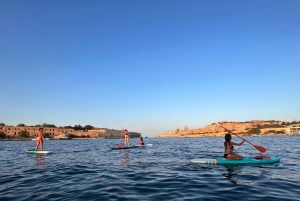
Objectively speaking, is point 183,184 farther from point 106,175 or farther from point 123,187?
point 106,175

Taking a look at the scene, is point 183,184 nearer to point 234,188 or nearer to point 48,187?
point 234,188

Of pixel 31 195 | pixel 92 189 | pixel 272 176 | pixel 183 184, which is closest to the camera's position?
pixel 31 195

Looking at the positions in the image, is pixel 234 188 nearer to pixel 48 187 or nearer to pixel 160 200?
pixel 160 200

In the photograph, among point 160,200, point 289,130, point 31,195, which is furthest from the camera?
point 289,130

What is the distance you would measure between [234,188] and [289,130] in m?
221

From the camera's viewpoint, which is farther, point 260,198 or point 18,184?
point 18,184

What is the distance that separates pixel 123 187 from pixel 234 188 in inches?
201

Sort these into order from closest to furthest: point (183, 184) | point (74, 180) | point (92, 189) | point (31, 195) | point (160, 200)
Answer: point (160, 200)
point (31, 195)
point (92, 189)
point (183, 184)
point (74, 180)

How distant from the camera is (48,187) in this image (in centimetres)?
1082

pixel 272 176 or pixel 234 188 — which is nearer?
pixel 234 188

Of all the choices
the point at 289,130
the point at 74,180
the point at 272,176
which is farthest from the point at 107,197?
the point at 289,130

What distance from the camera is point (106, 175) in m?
13.6

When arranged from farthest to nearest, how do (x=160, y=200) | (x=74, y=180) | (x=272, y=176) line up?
(x=272, y=176)
(x=74, y=180)
(x=160, y=200)

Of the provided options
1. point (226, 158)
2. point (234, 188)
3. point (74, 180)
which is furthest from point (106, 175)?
point (226, 158)
